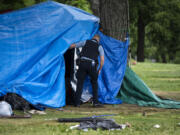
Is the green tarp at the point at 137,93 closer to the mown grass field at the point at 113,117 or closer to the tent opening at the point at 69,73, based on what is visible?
the mown grass field at the point at 113,117

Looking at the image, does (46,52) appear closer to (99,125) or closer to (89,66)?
(89,66)

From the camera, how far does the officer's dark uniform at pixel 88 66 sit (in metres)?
10.2

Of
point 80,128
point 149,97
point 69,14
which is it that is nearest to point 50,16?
point 69,14

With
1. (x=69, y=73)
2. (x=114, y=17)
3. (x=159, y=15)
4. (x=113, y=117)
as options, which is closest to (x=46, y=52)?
(x=69, y=73)

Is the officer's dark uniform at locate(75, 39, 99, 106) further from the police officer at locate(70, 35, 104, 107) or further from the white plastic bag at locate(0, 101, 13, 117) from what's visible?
the white plastic bag at locate(0, 101, 13, 117)

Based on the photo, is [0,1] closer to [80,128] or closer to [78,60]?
[78,60]

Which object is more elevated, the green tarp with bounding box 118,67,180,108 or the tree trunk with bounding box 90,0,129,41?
the tree trunk with bounding box 90,0,129,41

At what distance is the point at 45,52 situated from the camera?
1025 centimetres

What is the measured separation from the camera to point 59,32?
1050cm

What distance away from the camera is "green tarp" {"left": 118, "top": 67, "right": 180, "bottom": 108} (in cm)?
1093

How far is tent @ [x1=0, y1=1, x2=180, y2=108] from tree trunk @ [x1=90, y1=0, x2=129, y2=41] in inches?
16.2

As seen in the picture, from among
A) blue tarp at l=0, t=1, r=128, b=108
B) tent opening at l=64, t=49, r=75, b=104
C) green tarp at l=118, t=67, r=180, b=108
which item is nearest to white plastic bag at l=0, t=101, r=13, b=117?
blue tarp at l=0, t=1, r=128, b=108

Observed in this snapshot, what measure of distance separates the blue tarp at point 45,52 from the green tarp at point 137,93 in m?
0.29

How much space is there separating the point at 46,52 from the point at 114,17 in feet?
8.94
